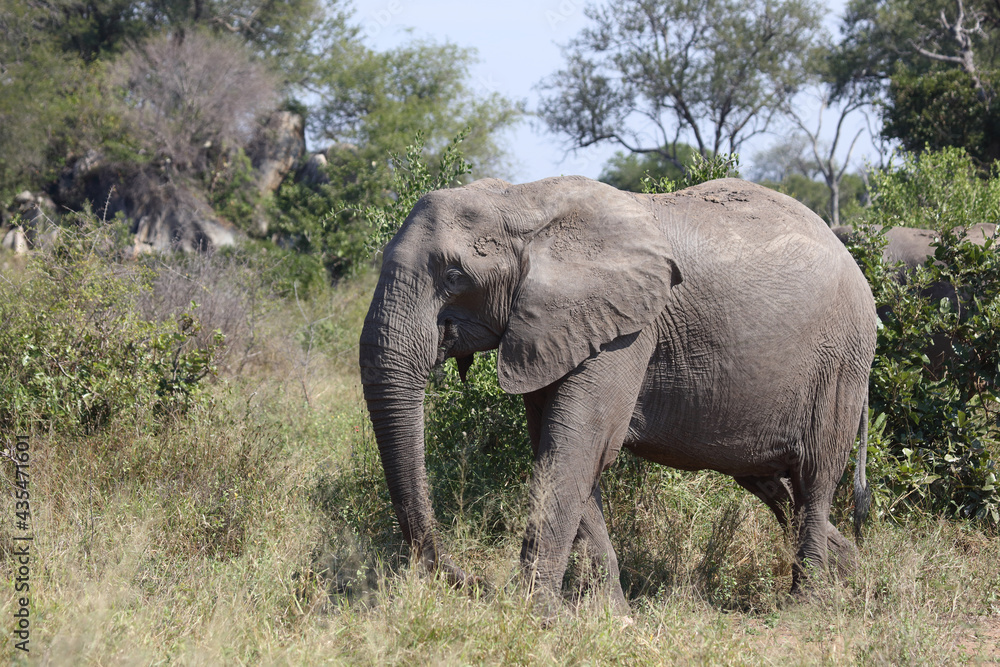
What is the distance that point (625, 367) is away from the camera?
379 cm

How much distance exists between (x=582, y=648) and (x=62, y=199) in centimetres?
1946

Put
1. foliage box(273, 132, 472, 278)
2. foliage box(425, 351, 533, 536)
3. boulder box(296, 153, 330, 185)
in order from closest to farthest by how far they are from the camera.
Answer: foliage box(425, 351, 533, 536)
foliage box(273, 132, 472, 278)
boulder box(296, 153, 330, 185)

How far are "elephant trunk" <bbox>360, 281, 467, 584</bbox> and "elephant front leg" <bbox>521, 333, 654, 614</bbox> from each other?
376 millimetres

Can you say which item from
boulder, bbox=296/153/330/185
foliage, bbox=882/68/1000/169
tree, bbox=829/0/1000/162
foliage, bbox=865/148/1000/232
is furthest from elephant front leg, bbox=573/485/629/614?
boulder, bbox=296/153/330/185

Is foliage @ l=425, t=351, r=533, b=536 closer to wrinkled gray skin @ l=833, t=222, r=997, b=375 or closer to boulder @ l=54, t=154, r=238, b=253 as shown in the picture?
wrinkled gray skin @ l=833, t=222, r=997, b=375

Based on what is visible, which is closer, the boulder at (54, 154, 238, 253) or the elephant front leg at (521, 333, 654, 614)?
the elephant front leg at (521, 333, 654, 614)

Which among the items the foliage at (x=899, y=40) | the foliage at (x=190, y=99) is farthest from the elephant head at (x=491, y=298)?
the foliage at (x=899, y=40)

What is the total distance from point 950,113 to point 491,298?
17.5 meters

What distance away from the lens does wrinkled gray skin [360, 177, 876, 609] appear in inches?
143

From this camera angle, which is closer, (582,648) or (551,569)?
(582,648)

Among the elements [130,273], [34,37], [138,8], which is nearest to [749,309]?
[130,273]

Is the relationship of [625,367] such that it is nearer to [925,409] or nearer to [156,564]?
[156,564]

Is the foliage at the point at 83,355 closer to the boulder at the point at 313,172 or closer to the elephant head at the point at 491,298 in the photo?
the elephant head at the point at 491,298

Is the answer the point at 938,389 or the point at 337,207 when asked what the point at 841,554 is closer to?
the point at 938,389
